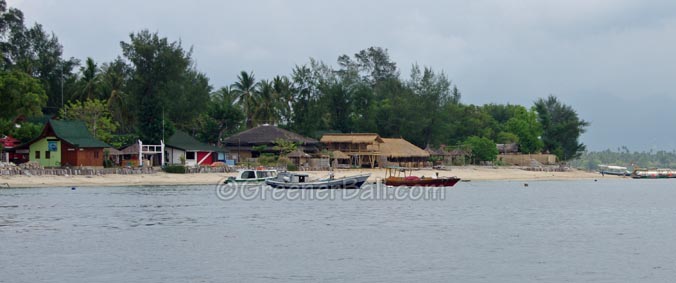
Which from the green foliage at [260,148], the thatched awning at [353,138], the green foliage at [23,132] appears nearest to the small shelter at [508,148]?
the thatched awning at [353,138]

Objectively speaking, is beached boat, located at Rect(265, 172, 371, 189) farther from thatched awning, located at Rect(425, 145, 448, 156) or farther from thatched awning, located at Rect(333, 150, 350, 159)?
thatched awning, located at Rect(425, 145, 448, 156)

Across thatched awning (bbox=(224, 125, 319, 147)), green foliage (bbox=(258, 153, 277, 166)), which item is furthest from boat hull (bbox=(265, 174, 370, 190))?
thatched awning (bbox=(224, 125, 319, 147))

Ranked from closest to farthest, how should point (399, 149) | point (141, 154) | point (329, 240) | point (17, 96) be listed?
point (329, 240)
point (17, 96)
point (141, 154)
point (399, 149)

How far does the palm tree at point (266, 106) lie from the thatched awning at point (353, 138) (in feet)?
48.9

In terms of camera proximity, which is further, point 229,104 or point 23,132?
point 229,104

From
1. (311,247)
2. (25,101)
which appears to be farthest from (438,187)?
(311,247)

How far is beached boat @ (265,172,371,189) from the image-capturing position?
62219 millimetres

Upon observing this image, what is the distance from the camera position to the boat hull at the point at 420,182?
6525cm

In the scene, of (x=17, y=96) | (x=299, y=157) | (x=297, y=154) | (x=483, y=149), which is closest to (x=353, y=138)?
(x=299, y=157)

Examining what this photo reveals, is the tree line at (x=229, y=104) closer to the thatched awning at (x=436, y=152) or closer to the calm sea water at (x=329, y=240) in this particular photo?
the thatched awning at (x=436, y=152)

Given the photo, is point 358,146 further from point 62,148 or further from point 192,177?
point 62,148

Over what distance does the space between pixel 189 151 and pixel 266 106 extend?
913 inches

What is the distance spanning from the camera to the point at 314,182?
206ft

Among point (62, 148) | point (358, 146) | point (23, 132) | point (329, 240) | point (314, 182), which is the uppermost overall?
point (23, 132)
